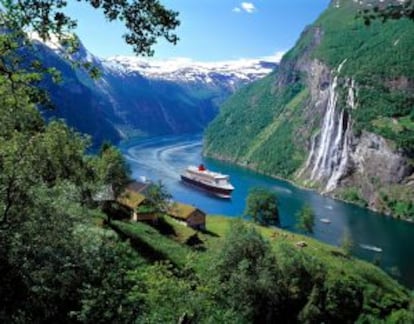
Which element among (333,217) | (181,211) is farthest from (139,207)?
(333,217)

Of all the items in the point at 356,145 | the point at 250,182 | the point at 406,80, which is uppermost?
the point at 406,80

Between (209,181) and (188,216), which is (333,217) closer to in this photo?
(209,181)

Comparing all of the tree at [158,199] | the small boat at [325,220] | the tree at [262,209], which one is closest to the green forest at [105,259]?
the tree at [158,199]

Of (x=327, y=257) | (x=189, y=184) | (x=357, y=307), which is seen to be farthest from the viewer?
(x=189, y=184)

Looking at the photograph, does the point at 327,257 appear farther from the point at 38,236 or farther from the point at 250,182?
the point at 250,182

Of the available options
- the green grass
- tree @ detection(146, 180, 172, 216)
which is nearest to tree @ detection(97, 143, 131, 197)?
the green grass

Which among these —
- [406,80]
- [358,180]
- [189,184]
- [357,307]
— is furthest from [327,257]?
[406,80]

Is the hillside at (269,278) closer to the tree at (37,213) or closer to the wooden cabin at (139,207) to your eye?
the wooden cabin at (139,207)
